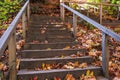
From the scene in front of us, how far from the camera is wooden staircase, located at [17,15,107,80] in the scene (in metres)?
4.27

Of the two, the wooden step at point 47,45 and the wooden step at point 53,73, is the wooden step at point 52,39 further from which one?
the wooden step at point 53,73

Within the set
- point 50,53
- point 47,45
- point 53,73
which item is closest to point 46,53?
point 50,53

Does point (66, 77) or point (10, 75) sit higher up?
point (10, 75)

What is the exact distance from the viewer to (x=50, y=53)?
5.27 m

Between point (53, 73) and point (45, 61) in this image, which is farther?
point (45, 61)

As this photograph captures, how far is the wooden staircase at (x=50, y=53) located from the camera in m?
4.27

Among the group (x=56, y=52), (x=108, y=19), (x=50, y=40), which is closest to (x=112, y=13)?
(x=108, y=19)

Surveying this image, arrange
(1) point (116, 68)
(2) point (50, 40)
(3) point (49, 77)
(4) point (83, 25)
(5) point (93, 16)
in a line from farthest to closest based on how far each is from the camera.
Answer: (5) point (93, 16) < (4) point (83, 25) < (2) point (50, 40) < (1) point (116, 68) < (3) point (49, 77)

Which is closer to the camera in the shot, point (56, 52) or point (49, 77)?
point (49, 77)

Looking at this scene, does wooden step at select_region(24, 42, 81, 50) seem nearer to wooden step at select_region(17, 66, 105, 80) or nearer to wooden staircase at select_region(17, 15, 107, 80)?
wooden staircase at select_region(17, 15, 107, 80)

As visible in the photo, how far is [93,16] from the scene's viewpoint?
36.4 ft

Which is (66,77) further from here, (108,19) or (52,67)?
(108,19)

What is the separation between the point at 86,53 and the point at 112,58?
2.19 ft

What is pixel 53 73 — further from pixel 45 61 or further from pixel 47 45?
pixel 47 45
